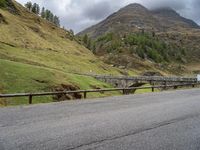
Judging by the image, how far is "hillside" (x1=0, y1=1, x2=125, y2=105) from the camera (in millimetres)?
38094

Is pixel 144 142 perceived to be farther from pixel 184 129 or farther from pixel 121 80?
pixel 121 80

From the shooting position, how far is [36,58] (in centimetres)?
10138

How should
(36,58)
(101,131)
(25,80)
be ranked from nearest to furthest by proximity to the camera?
(101,131) → (25,80) → (36,58)

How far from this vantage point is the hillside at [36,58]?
125 ft

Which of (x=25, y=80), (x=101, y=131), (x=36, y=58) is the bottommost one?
(x=101, y=131)

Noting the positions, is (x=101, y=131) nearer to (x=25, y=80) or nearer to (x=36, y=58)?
(x=25, y=80)

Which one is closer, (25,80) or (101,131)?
(101,131)

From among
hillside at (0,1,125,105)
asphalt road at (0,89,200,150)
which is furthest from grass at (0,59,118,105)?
asphalt road at (0,89,200,150)

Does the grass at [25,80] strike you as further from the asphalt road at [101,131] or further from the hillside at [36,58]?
the asphalt road at [101,131]

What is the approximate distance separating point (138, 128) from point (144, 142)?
2.26 meters

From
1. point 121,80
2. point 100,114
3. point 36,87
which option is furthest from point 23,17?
point 100,114

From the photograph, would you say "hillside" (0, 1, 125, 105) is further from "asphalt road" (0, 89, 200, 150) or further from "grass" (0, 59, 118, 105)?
"asphalt road" (0, 89, 200, 150)

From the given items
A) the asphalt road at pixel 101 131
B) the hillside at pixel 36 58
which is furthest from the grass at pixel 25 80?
the asphalt road at pixel 101 131

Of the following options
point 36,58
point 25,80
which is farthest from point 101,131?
point 36,58
